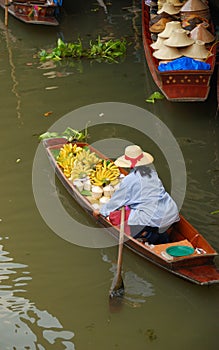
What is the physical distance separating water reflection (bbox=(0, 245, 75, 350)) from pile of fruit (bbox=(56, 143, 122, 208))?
4.05 ft

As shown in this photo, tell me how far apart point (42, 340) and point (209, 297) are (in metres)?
1.50

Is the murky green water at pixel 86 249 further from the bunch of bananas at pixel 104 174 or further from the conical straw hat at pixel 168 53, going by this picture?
the conical straw hat at pixel 168 53

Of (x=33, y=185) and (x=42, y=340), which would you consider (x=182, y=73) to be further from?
(x=42, y=340)

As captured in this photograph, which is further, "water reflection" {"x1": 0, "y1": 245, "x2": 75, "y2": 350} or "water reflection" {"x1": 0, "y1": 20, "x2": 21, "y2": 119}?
"water reflection" {"x1": 0, "y1": 20, "x2": 21, "y2": 119}

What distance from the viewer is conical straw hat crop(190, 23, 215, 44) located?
9.76 metres

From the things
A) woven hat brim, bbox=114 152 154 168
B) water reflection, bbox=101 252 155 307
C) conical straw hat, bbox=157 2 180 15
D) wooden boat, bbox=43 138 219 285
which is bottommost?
water reflection, bbox=101 252 155 307

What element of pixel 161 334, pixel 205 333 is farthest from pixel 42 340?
pixel 205 333

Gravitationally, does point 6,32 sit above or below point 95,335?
above

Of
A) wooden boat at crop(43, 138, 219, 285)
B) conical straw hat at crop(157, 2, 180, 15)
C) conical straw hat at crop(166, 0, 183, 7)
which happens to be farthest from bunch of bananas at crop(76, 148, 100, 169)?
conical straw hat at crop(166, 0, 183, 7)

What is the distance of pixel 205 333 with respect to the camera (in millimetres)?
5781

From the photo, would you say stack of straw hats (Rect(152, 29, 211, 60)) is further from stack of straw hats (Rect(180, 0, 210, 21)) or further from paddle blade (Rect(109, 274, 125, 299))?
paddle blade (Rect(109, 274, 125, 299))

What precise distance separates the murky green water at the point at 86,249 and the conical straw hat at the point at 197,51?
71 cm

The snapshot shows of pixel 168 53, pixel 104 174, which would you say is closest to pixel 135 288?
pixel 104 174

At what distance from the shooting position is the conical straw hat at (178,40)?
9328mm
